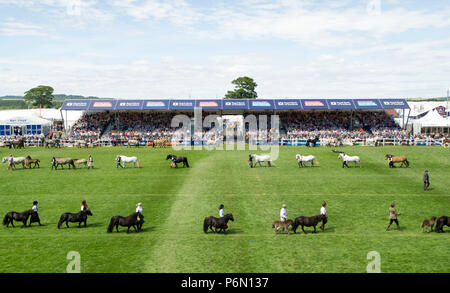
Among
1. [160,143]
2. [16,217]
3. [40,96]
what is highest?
[40,96]

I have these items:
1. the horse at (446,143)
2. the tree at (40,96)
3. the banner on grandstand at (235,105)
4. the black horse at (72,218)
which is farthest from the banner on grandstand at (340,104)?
the tree at (40,96)

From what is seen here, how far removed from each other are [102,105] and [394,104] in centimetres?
4838

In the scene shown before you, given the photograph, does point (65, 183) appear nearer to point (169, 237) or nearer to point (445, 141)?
point (169, 237)

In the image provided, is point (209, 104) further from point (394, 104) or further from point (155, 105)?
point (394, 104)

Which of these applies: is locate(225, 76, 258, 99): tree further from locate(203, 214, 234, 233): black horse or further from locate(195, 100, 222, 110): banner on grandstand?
locate(203, 214, 234, 233): black horse

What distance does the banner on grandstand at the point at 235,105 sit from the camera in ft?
202

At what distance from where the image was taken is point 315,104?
202 ft

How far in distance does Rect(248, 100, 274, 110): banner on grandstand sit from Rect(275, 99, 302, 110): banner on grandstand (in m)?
1.01

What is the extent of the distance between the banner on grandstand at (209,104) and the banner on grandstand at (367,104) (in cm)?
2252

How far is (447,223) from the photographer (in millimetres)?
15617

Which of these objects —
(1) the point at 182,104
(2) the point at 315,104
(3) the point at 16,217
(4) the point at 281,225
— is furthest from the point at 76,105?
(4) the point at 281,225

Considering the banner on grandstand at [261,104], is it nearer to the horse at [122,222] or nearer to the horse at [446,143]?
the horse at [446,143]

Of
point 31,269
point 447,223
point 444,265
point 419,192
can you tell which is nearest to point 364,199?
point 419,192

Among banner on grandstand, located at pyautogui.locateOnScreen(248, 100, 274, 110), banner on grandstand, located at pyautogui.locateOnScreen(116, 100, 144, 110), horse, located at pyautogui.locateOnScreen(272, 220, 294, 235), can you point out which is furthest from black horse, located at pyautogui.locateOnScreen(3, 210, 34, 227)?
banner on grandstand, located at pyautogui.locateOnScreen(248, 100, 274, 110)
